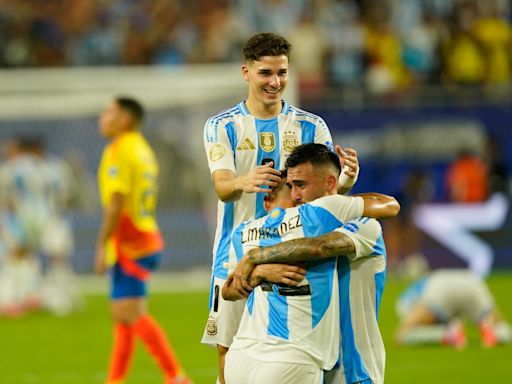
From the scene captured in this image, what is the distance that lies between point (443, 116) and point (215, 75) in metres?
3.94

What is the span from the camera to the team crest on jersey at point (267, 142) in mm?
6703

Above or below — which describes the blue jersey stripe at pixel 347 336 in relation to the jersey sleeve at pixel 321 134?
below

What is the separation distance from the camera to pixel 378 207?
5879 millimetres

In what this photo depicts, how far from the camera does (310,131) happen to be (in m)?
→ 6.82

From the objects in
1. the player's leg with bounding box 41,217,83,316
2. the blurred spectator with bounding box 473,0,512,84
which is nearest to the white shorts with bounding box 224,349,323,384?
the player's leg with bounding box 41,217,83,316

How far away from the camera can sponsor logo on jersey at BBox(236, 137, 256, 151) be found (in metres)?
6.68

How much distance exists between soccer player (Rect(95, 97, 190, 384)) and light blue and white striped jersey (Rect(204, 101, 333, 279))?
272 cm

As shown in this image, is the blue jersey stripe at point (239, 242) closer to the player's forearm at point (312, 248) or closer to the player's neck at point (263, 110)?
the player's forearm at point (312, 248)

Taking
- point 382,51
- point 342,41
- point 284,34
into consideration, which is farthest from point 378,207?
point 382,51

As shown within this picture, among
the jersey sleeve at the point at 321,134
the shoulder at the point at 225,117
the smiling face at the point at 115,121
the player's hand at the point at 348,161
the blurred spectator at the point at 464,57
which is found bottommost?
the player's hand at the point at 348,161

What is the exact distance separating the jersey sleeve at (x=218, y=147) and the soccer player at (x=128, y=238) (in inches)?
117

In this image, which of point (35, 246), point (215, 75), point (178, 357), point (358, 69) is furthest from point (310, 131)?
point (358, 69)

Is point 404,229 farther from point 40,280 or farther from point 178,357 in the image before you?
point 178,357

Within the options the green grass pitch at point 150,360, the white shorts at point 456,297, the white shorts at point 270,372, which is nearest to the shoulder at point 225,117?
the white shorts at point 270,372
